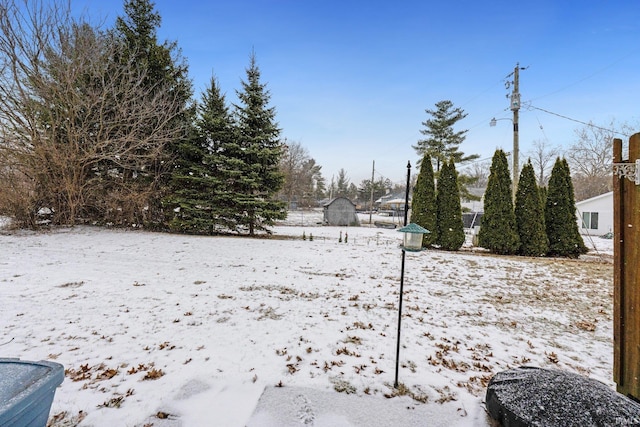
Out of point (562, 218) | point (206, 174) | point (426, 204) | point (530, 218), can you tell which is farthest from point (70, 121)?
point (562, 218)

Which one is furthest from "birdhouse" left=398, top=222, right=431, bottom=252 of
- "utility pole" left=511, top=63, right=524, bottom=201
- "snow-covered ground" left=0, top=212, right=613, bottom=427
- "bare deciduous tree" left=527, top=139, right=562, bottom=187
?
"bare deciduous tree" left=527, top=139, right=562, bottom=187

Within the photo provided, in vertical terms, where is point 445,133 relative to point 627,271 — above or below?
above

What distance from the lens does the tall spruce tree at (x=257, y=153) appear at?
33.7 ft

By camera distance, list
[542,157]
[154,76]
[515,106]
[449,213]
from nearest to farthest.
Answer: [449,213] → [154,76] → [515,106] → [542,157]

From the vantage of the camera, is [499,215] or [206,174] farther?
[206,174]

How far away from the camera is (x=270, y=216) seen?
34.1 feet

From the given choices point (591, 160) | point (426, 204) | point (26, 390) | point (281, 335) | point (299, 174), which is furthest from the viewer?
point (299, 174)

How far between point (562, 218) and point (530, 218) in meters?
1.11

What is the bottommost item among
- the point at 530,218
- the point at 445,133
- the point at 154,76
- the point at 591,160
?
the point at 530,218

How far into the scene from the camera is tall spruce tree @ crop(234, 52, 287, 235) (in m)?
10.3

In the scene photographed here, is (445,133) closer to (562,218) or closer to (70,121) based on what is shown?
(562,218)

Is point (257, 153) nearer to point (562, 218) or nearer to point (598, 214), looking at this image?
point (562, 218)

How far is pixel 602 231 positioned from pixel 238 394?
23543 mm

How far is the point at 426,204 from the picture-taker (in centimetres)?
953
